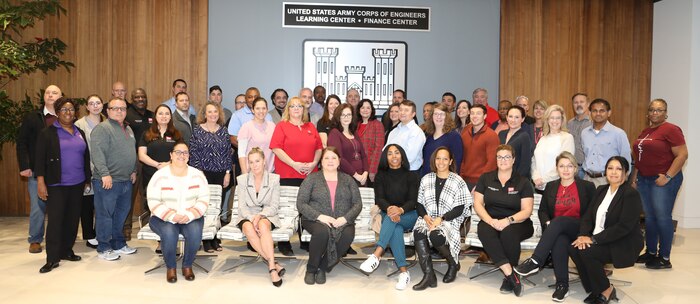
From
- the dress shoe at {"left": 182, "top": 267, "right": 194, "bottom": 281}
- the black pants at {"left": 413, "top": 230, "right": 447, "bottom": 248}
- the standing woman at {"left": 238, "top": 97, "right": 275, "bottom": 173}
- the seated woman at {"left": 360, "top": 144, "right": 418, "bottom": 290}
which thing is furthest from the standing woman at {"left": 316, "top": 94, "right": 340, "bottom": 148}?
the dress shoe at {"left": 182, "top": 267, "right": 194, "bottom": 281}

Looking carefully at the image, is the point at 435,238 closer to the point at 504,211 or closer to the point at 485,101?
the point at 504,211

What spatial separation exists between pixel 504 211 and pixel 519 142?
0.86 meters

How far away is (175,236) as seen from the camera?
5113 millimetres

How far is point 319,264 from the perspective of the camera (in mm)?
5184

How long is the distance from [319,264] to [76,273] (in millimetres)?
2062

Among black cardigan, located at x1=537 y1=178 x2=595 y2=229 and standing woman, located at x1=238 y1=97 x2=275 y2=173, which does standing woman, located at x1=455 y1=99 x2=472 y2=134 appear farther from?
standing woman, located at x1=238 y1=97 x2=275 y2=173

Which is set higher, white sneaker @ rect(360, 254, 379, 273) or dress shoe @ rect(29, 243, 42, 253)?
white sneaker @ rect(360, 254, 379, 273)

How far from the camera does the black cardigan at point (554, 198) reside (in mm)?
5008

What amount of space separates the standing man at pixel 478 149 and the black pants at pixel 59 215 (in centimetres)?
354

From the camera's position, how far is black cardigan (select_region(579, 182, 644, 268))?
465 centimetres

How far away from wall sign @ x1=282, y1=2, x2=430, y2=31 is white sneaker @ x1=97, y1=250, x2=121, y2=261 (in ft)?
13.0

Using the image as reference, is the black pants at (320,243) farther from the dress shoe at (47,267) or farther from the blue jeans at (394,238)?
the dress shoe at (47,267)

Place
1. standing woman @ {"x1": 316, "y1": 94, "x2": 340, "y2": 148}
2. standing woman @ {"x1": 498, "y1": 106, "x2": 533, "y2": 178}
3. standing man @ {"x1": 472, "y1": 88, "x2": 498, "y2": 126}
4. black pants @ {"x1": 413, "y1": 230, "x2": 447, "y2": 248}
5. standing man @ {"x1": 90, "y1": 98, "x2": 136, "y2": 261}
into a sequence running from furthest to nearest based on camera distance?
standing man @ {"x1": 472, "y1": 88, "x2": 498, "y2": 126}
standing woman @ {"x1": 316, "y1": 94, "x2": 340, "y2": 148}
standing woman @ {"x1": 498, "y1": 106, "x2": 533, "y2": 178}
standing man @ {"x1": 90, "y1": 98, "x2": 136, "y2": 261}
black pants @ {"x1": 413, "y1": 230, "x2": 447, "y2": 248}

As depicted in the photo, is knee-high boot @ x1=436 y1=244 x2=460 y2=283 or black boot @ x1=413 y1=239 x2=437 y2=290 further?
knee-high boot @ x1=436 y1=244 x2=460 y2=283
